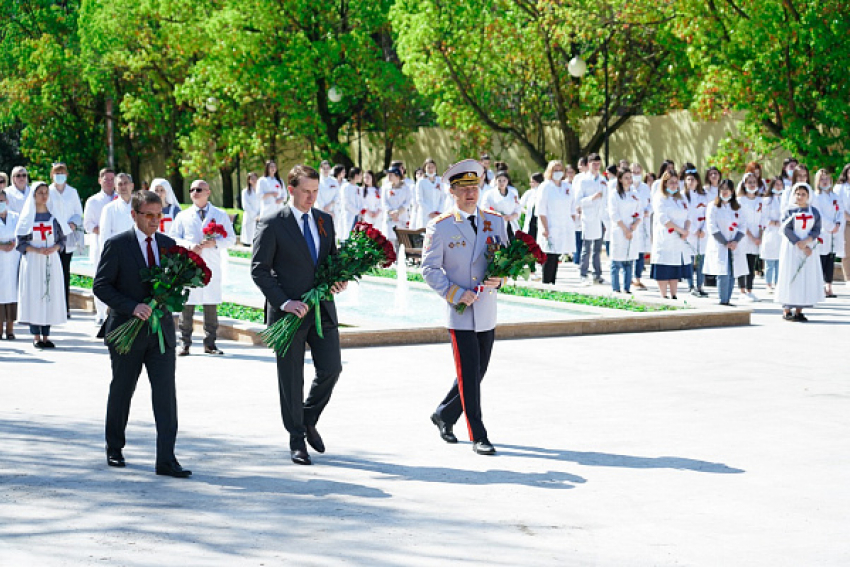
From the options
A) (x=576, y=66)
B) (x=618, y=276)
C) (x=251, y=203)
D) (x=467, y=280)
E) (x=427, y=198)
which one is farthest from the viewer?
(x=576, y=66)

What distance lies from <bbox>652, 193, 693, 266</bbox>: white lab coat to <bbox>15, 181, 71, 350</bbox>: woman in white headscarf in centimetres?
852

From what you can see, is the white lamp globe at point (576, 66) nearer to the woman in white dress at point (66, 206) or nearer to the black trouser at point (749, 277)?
the black trouser at point (749, 277)

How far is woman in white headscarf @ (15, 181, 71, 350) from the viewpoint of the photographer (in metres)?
15.4

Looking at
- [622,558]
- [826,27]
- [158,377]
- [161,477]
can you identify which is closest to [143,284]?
[158,377]

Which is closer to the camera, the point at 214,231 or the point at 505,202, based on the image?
the point at 214,231

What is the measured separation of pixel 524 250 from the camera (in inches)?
372

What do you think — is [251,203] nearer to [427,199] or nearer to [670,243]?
[427,199]

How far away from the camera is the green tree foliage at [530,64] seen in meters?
32.2

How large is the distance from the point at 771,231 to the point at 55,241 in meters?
11.1

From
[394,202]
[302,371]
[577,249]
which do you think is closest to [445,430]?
[302,371]

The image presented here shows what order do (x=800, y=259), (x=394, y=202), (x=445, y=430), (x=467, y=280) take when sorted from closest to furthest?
(x=467, y=280), (x=445, y=430), (x=800, y=259), (x=394, y=202)

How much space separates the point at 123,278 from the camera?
9.03 meters

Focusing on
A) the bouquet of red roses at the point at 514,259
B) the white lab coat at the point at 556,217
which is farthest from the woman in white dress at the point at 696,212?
the bouquet of red roses at the point at 514,259

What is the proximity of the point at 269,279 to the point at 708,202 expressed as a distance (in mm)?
13637
